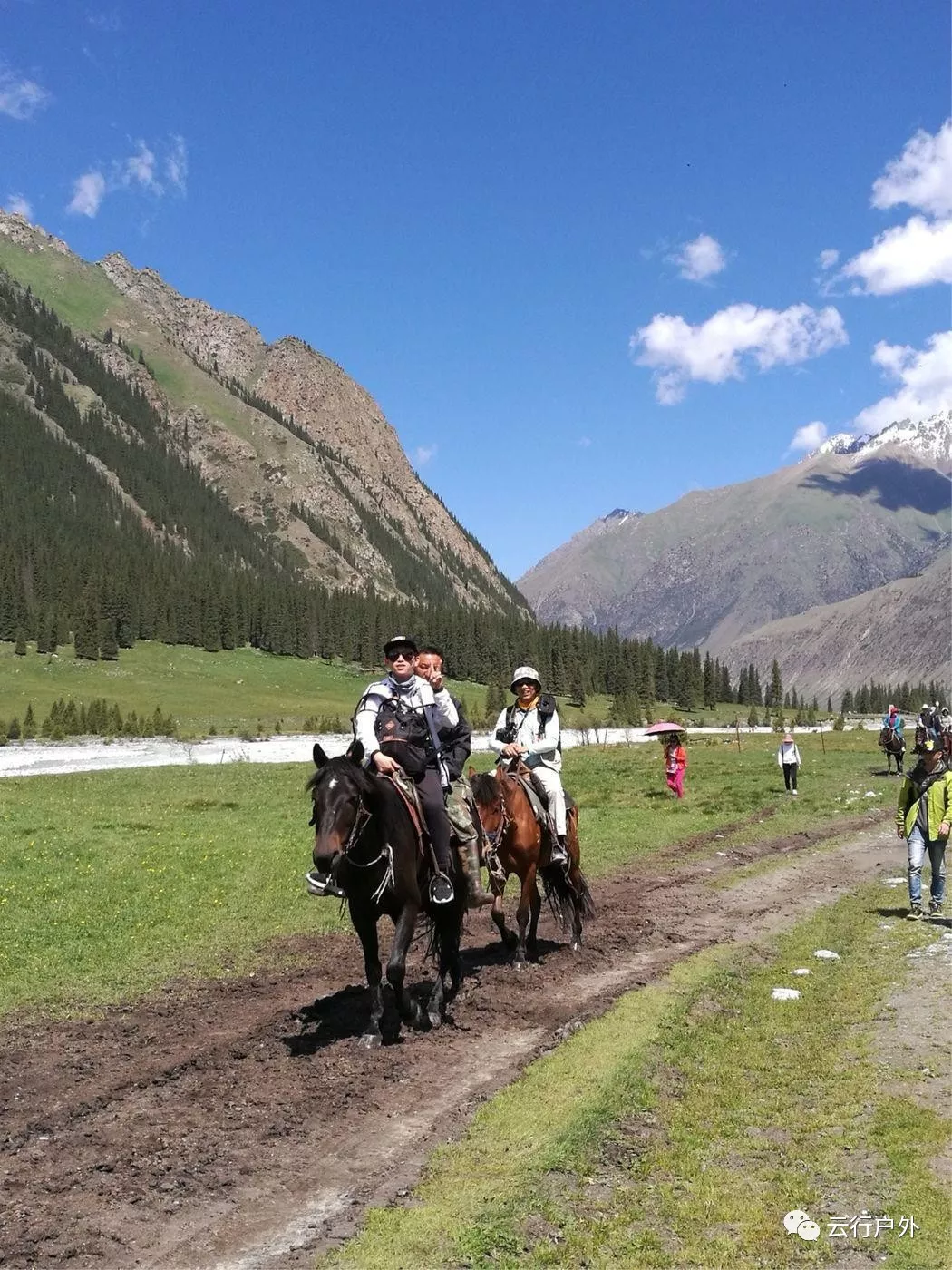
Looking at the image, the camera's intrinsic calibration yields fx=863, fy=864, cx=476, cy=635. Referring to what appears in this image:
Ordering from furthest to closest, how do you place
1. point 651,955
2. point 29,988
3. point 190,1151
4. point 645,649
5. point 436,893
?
1. point 645,649
2. point 651,955
3. point 29,988
4. point 436,893
5. point 190,1151

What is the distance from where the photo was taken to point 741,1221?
598cm

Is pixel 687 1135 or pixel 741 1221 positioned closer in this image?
pixel 741 1221

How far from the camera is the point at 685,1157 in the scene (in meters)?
6.98

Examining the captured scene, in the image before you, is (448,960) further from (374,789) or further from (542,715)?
(542,715)

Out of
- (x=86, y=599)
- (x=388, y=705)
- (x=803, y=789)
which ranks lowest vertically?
(x=803, y=789)

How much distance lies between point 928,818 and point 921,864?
0.89 metres

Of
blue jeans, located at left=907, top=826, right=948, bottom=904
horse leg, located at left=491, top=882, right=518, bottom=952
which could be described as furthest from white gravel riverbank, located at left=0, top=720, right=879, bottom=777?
blue jeans, located at left=907, top=826, right=948, bottom=904

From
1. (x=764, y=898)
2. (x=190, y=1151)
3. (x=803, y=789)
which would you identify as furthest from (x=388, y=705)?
(x=803, y=789)

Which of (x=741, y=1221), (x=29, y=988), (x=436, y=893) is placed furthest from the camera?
(x=29, y=988)

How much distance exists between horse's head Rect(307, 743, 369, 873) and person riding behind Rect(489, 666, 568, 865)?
15.9 feet

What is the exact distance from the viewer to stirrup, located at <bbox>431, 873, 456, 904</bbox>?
10.8m

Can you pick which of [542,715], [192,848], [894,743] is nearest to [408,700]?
[542,715]

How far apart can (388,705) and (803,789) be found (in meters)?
32.4

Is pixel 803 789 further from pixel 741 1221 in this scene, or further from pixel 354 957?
pixel 741 1221
